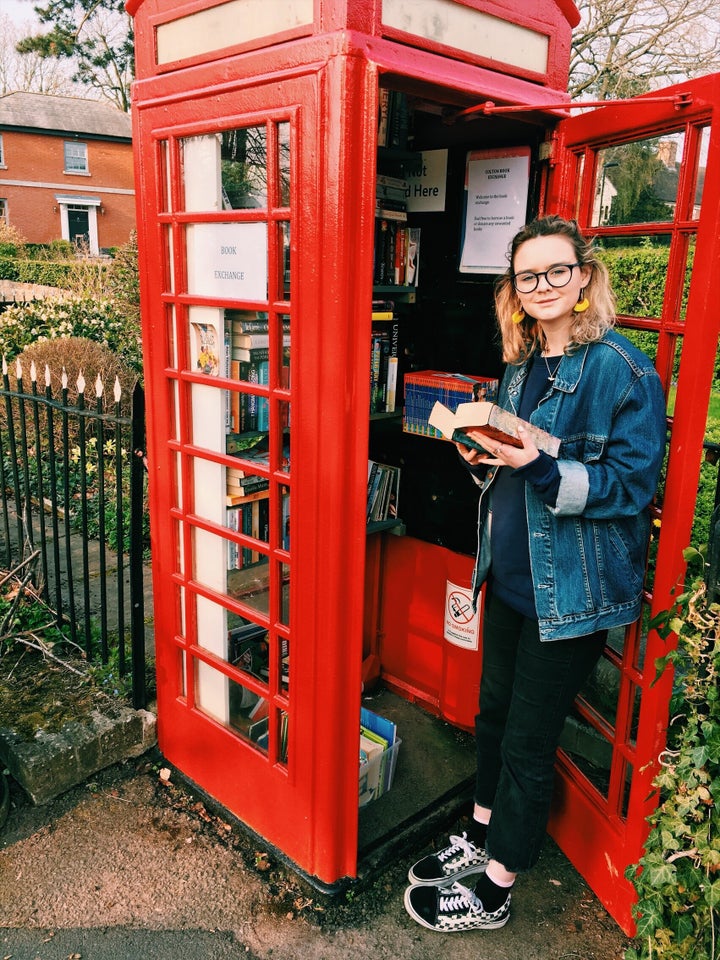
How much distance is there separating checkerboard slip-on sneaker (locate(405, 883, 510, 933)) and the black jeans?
20 centimetres

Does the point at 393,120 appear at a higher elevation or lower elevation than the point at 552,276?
higher

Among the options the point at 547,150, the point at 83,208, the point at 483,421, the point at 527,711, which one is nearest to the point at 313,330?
the point at 483,421

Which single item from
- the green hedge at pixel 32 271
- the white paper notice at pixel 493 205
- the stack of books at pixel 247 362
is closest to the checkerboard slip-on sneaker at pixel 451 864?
the stack of books at pixel 247 362

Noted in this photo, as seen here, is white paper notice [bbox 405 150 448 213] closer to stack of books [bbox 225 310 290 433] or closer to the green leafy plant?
→ stack of books [bbox 225 310 290 433]

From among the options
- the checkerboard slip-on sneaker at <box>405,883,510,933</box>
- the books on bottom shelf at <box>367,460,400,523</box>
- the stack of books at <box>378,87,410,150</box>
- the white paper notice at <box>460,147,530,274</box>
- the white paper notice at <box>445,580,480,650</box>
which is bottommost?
the checkerboard slip-on sneaker at <box>405,883,510,933</box>

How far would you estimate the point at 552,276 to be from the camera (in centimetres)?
226

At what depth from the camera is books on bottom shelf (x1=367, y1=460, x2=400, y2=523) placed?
364 cm

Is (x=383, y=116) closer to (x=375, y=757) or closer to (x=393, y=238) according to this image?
(x=393, y=238)

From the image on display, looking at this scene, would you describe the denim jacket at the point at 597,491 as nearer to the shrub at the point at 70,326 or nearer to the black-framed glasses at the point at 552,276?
the black-framed glasses at the point at 552,276

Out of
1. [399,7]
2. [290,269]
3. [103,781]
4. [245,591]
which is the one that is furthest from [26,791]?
[399,7]

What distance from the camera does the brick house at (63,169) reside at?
35525mm

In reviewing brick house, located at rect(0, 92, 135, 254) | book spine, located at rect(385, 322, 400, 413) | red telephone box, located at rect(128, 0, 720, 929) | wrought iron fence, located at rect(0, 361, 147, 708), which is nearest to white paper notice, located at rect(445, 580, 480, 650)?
red telephone box, located at rect(128, 0, 720, 929)

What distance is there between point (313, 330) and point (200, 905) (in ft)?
6.67

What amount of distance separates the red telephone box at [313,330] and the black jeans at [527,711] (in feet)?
0.84
